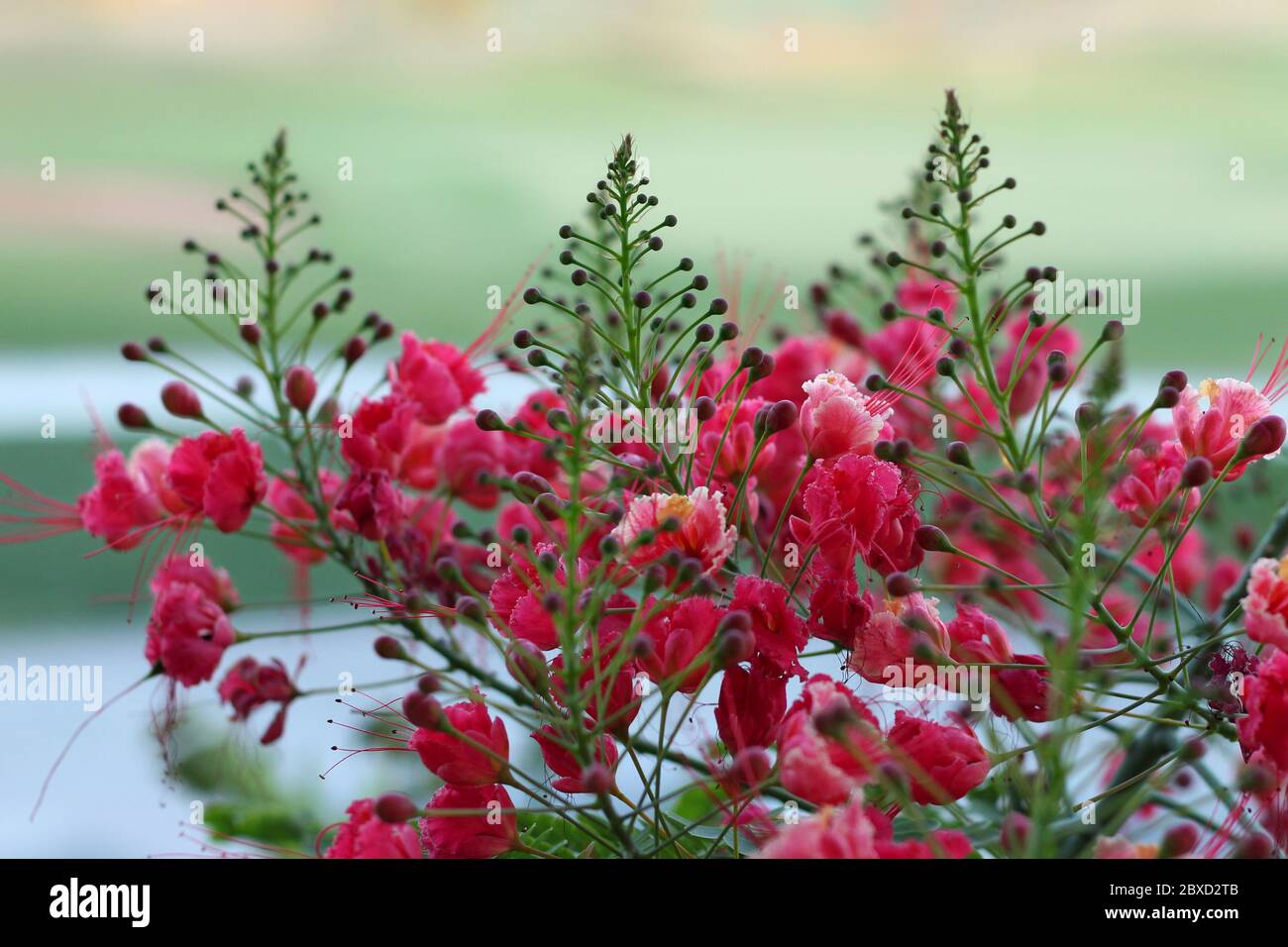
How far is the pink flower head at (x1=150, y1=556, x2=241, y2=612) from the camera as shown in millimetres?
651

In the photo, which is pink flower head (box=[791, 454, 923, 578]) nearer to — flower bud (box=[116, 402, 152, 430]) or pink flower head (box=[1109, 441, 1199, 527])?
pink flower head (box=[1109, 441, 1199, 527])

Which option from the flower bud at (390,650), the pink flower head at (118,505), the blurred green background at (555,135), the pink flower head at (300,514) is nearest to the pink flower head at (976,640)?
the flower bud at (390,650)

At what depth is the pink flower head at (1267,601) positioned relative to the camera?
417 mm

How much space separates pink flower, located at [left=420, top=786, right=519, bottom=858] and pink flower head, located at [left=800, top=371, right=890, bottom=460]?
0.19m

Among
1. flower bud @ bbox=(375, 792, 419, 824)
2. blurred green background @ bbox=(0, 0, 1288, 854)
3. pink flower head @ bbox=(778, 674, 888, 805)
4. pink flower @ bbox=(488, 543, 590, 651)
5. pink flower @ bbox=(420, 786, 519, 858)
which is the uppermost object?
blurred green background @ bbox=(0, 0, 1288, 854)

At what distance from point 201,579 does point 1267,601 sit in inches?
20.4

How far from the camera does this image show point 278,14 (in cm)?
147

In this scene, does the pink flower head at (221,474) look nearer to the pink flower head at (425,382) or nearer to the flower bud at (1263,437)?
the pink flower head at (425,382)

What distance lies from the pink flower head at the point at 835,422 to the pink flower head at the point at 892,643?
7cm

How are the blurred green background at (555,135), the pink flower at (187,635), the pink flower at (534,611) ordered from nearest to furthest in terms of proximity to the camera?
the pink flower at (534,611), the pink flower at (187,635), the blurred green background at (555,135)

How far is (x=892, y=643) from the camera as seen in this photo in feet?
1.52

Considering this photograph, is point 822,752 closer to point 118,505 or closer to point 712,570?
point 712,570

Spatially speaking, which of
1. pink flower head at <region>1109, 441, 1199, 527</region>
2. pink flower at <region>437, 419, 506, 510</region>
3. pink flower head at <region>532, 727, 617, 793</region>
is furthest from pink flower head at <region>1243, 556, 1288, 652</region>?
pink flower at <region>437, 419, 506, 510</region>
